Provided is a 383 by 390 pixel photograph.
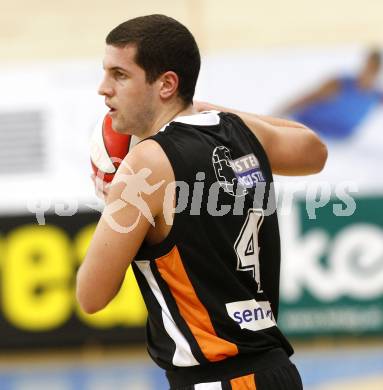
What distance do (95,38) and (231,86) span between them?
2916mm

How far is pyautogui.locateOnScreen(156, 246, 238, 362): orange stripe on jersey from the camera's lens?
3289 millimetres

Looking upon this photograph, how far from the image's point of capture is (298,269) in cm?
1103

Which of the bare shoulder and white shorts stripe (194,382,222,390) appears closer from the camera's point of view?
the bare shoulder

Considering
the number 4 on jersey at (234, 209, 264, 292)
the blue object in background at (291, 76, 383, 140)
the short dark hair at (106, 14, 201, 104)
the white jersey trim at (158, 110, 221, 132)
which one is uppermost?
the short dark hair at (106, 14, 201, 104)

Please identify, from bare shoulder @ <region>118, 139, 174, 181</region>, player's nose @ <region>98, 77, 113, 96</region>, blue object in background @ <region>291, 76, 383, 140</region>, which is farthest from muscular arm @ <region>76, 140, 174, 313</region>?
blue object in background @ <region>291, 76, 383, 140</region>

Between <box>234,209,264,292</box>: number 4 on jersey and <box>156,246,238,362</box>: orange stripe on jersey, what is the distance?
7.4 inches

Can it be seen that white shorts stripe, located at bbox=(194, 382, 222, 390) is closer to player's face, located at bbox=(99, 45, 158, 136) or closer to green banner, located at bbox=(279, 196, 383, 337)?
player's face, located at bbox=(99, 45, 158, 136)

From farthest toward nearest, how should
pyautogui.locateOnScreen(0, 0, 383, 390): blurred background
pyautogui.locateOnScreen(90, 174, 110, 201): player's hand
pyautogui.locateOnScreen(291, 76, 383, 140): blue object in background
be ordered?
pyautogui.locateOnScreen(291, 76, 383, 140): blue object in background → pyautogui.locateOnScreen(0, 0, 383, 390): blurred background → pyautogui.locateOnScreen(90, 174, 110, 201): player's hand

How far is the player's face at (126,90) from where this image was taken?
328 cm

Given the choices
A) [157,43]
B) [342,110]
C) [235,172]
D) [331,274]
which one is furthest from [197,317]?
[342,110]

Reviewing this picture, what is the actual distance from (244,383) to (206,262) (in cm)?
43

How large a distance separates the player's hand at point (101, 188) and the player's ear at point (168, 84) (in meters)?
0.38

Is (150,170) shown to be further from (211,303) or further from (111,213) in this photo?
(211,303)

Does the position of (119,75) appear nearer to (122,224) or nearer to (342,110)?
(122,224)
